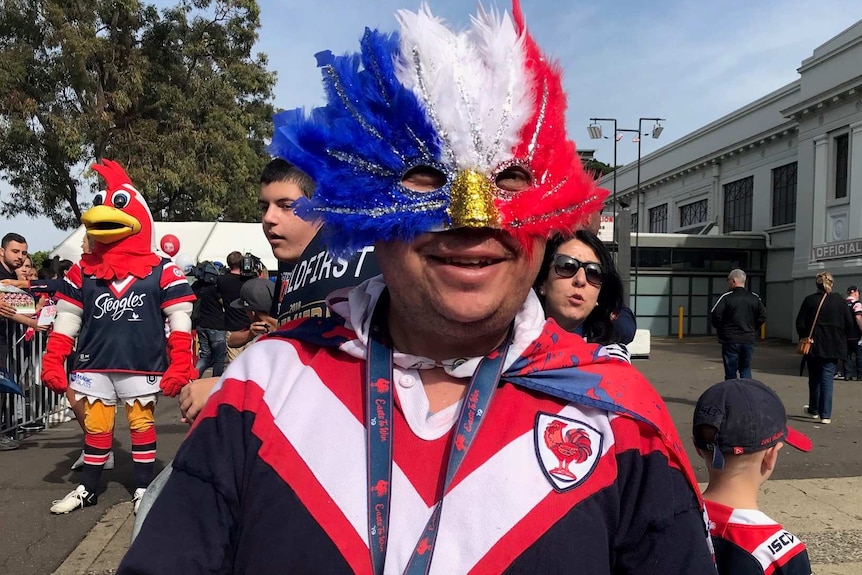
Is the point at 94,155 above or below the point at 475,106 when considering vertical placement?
above

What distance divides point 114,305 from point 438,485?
3849 mm

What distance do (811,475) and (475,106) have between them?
5703 mm

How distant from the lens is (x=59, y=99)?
1655 centimetres

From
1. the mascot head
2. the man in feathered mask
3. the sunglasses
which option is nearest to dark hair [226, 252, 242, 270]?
the mascot head

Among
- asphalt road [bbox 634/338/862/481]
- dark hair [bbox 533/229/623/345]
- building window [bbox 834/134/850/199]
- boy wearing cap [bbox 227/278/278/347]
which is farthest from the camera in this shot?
building window [bbox 834/134/850/199]

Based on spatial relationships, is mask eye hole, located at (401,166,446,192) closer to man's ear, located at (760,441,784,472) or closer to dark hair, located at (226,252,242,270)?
man's ear, located at (760,441,784,472)

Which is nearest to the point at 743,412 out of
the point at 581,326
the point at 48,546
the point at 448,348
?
the point at 581,326

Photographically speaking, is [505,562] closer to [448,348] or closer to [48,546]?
[448,348]

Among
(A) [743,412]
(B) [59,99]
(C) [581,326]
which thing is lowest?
(A) [743,412]

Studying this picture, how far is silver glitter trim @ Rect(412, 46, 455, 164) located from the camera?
1.21m

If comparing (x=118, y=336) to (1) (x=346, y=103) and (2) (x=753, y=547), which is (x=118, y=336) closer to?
(1) (x=346, y=103)

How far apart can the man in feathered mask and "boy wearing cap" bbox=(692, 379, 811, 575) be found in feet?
3.52

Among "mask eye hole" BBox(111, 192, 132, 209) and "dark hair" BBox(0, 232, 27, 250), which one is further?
"dark hair" BBox(0, 232, 27, 250)

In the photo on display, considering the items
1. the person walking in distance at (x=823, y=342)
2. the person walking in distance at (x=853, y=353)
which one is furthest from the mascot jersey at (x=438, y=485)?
the person walking in distance at (x=853, y=353)
